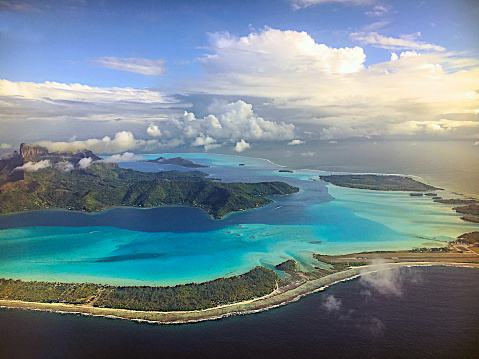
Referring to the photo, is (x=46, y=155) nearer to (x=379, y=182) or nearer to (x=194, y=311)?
(x=194, y=311)

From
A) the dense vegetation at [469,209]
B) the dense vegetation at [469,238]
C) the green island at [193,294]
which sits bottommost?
the green island at [193,294]

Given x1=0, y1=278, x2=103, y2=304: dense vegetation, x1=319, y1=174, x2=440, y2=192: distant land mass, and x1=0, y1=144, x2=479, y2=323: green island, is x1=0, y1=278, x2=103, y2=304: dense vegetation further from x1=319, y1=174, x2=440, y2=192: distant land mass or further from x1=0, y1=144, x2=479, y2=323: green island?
x1=319, y1=174, x2=440, y2=192: distant land mass

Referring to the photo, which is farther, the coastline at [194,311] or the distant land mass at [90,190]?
the distant land mass at [90,190]

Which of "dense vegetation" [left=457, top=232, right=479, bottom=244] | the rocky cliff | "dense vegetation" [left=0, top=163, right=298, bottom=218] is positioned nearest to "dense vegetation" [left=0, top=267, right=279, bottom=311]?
"dense vegetation" [left=457, top=232, right=479, bottom=244]

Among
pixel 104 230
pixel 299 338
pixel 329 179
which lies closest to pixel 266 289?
pixel 299 338

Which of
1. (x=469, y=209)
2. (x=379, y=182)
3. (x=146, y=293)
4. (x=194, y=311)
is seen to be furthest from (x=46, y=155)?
(x=469, y=209)

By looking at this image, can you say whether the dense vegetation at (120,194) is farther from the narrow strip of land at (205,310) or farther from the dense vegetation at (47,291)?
the dense vegetation at (47,291)

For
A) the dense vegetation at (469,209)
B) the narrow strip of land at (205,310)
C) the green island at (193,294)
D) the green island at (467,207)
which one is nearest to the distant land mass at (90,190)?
the green island at (193,294)
